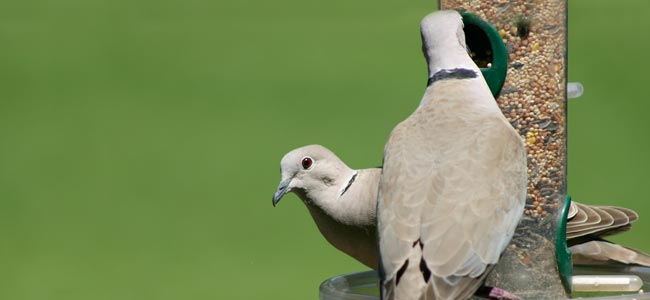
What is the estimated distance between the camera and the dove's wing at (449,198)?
414 cm

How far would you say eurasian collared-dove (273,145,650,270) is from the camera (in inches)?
196

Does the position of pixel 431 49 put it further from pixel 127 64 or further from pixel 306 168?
pixel 127 64

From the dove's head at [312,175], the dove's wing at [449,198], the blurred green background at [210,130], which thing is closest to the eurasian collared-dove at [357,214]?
the dove's head at [312,175]

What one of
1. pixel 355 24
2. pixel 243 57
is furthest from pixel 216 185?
pixel 355 24

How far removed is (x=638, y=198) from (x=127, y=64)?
6.02m

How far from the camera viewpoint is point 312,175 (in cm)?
520

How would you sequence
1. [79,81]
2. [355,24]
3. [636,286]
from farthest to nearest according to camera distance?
1. [355,24]
2. [79,81]
3. [636,286]

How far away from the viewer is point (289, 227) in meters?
12.5

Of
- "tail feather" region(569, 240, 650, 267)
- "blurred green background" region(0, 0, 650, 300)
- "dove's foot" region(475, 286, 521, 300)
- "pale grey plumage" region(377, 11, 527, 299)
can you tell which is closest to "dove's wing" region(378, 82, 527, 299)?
"pale grey plumage" region(377, 11, 527, 299)

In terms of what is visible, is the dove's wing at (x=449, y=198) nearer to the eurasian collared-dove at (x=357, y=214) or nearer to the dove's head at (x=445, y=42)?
the dove's head at (x=445, y=42)

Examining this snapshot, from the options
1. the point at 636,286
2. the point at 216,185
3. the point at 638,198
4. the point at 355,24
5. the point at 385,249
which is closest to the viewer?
the point at 385,249

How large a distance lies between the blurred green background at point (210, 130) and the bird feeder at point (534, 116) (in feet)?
20.3

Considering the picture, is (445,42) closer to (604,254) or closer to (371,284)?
(371,284)

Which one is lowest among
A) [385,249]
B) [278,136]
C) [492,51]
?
[278,136]
